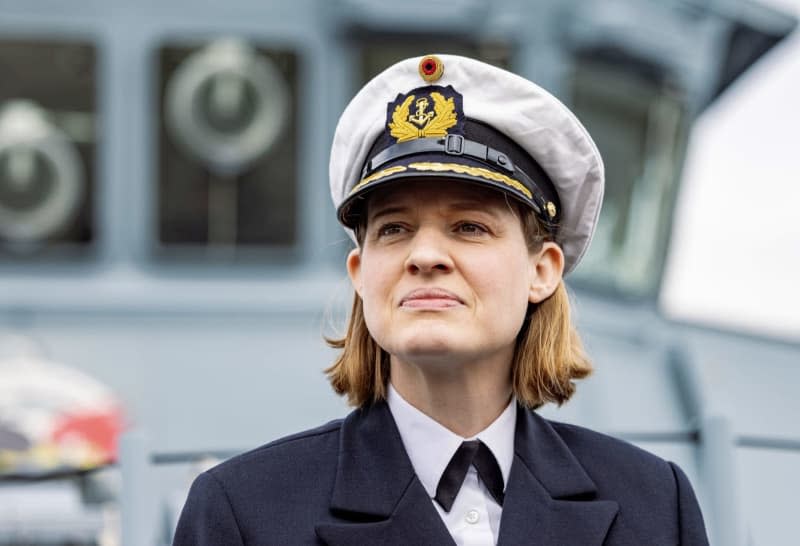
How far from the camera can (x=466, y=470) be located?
178cm

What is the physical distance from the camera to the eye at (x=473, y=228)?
1.73 m

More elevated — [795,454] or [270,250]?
[270,250]

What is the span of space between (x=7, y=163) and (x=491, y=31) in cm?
191

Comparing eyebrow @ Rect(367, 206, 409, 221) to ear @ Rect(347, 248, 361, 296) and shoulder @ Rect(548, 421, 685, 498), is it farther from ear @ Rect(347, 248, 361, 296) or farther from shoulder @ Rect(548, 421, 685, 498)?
shoulder @ Rect(548, 421, 685, 498)

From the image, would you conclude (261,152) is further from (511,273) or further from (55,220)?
(511,273)

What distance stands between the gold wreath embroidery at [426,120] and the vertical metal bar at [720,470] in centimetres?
137

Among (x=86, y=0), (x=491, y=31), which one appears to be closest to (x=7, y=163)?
(x=86, y=0)

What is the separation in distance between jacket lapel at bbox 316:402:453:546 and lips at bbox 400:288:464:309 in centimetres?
22

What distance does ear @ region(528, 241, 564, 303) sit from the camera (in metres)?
1.84

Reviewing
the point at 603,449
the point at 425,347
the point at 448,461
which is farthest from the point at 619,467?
the point at 425,347

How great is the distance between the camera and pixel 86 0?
5.51 m

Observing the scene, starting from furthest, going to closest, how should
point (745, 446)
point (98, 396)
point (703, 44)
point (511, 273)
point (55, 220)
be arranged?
point (703, 44)
point (55, 220)
point (98, 396)
point (745, 446)
point (511, 273)

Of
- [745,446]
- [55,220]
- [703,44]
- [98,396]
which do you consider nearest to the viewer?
[745,446]

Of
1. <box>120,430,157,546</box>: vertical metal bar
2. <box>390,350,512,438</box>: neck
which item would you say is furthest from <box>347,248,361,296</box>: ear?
<box>120,430,157,546</box>: vertical metal bar
